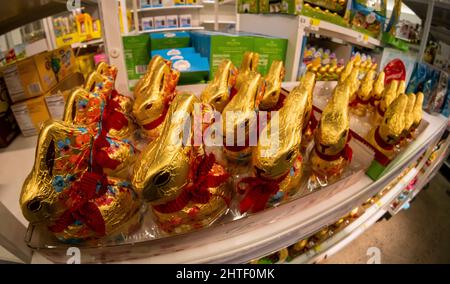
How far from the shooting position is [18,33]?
1896mm

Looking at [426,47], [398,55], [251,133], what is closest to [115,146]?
[251,133]

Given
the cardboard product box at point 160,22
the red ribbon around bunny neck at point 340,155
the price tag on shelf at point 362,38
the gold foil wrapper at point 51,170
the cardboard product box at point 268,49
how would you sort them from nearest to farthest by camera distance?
the gold foil wrapper at point 51,170, the red ribbon around bunny neck at point 340,155, the cardboard product box at point 268,49, the price tag on shelf at point 362,38, the cardboard product box at point 160,22

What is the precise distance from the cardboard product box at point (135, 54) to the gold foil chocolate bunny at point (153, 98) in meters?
0.58

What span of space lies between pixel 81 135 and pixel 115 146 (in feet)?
0.72

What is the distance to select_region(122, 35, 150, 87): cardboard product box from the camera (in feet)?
4.60

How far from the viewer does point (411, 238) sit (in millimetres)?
1659

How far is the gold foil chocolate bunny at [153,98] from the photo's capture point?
0.81m

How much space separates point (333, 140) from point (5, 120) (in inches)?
47.5

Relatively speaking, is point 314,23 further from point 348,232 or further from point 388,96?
point 348,232

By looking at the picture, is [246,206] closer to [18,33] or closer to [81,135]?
[81,135]

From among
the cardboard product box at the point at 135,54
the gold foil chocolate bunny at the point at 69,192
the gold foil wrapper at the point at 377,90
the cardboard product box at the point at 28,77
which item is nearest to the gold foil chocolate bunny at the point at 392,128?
the gold foil wrapper at the point at 377,90

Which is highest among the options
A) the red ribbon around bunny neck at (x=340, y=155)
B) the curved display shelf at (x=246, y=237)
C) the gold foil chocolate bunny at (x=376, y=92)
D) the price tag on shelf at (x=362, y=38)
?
the price tag on shelf at (x=362, y=38)

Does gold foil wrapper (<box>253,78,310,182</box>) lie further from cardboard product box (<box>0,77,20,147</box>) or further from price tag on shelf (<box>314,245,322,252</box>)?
cardboard product box (<box>0,77,20,147</box>)

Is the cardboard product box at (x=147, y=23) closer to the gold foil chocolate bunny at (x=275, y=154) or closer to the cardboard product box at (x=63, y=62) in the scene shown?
the cardboard product box at (x=63, y=62)
